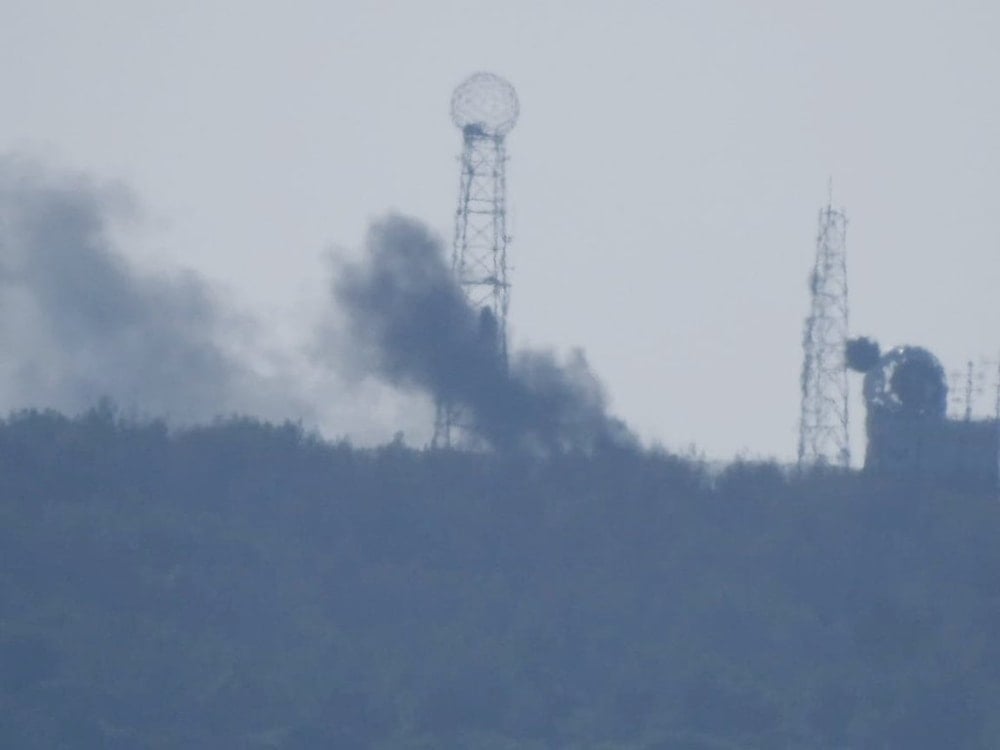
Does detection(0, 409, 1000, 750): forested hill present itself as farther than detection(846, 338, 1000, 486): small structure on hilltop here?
No

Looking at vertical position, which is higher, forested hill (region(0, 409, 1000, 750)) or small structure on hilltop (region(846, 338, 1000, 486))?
small structure on hilltop (region(846, 338, 1000, 486))

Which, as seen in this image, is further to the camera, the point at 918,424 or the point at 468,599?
the point at 918,424

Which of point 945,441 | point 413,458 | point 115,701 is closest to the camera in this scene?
point 115,701

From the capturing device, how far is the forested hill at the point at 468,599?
41906mm

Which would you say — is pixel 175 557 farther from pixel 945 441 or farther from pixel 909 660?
pixel 945 441

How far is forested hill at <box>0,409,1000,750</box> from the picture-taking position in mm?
41906

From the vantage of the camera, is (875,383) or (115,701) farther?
(875,383)

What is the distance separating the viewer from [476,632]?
44.6 metres

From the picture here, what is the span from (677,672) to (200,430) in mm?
14000

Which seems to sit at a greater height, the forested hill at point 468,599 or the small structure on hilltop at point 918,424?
the small structure on hilltop at point 918,424

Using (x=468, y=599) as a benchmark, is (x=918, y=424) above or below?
above

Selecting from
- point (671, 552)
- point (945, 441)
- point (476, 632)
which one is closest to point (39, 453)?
point (476, 632)

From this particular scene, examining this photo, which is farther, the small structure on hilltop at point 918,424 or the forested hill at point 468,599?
the small structure on hilltop at point 918,424

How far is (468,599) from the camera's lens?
151ft
